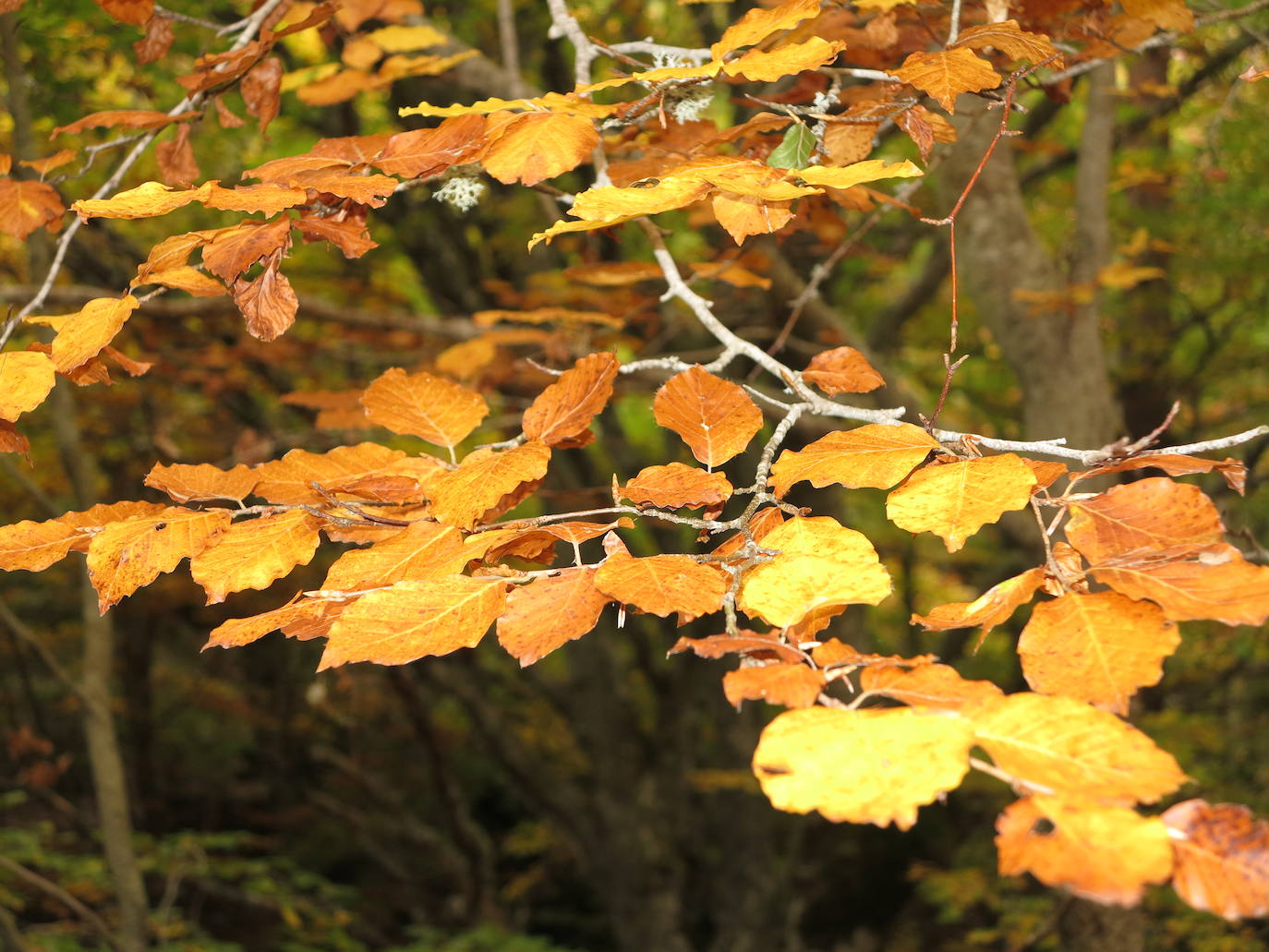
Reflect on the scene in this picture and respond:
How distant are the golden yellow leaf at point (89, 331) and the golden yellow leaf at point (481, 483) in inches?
13.5

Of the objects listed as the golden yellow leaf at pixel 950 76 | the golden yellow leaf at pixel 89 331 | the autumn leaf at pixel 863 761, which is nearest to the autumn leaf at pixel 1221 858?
the autumn leaf at pixel 863 761

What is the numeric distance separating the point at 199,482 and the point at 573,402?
1.31 ft

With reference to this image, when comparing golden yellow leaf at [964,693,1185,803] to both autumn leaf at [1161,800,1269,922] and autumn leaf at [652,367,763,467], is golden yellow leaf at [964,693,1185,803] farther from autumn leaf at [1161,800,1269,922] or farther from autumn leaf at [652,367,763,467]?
autumn leaf at [652,367,763,467]

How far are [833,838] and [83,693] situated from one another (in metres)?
4.14

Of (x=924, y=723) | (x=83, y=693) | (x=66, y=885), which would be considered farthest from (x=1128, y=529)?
(x=66, y=885)

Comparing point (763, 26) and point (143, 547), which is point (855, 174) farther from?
point (143, 547)

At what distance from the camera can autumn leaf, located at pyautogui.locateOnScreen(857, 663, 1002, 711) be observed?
2.09 ft

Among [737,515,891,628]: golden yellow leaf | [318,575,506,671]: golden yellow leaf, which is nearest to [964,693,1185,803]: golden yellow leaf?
[737,515,891,628]: golden yellow leaf

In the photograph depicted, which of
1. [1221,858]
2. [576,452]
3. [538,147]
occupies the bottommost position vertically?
[576,452]

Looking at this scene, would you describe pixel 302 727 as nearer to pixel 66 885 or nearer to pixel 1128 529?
pixel 66 885

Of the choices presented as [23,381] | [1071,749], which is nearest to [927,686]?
[1071,749]

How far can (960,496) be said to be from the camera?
765 millimetres

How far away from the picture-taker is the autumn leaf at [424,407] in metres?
1.09

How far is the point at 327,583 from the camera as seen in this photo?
2.65 ft
